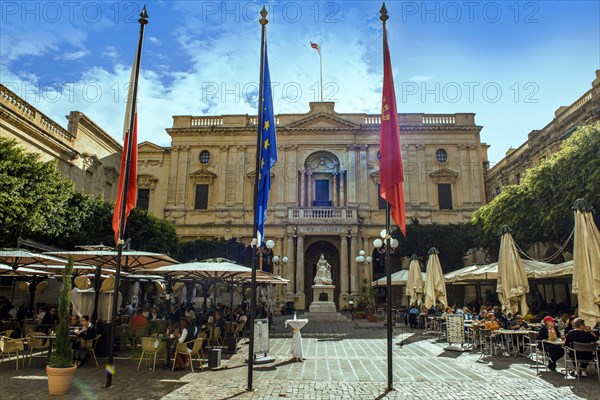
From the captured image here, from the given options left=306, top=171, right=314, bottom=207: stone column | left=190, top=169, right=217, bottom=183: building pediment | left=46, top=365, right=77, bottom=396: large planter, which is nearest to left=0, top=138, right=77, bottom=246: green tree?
left=46, top=365, right=77, bottom=396: large planter

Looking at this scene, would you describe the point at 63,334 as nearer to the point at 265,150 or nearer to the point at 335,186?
the point at 265,150

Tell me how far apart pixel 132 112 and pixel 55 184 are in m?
12.1

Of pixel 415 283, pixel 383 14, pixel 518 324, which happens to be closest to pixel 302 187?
pixel 415 283

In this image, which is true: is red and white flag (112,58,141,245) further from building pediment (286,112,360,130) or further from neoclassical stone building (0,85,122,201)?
building pediment (286,112,360,130)

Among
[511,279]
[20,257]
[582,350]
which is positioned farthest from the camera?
[511,279]

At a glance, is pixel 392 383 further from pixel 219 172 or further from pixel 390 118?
pixel 219 172

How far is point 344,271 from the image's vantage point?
1288 inches

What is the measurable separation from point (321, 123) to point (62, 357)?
3196 centimetres

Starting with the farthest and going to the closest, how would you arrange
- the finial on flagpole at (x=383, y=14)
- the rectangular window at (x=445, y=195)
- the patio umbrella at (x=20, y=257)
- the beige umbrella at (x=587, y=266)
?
1. the rectangular window at (x=445, y=195)
2. the patio umbrella at (x=20, y=257)
3. the finial on flagpole at (x=383, y=14)
4. the beige umbrella at (x=587, y=266)

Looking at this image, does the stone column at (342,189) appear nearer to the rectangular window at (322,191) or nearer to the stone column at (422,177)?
the rectangular window at (322,191)

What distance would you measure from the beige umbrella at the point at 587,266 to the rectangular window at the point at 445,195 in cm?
2749

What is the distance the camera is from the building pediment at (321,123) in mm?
37125

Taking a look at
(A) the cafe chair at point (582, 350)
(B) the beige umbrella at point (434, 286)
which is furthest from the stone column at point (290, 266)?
(A) the cafe chair at point (582, 350)

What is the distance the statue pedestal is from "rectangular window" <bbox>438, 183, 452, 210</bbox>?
52.7 feet
